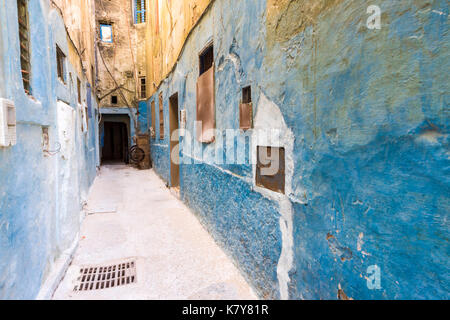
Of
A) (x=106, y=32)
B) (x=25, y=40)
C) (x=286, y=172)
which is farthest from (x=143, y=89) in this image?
(x=286, y=172)

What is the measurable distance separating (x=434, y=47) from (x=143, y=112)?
507 inches

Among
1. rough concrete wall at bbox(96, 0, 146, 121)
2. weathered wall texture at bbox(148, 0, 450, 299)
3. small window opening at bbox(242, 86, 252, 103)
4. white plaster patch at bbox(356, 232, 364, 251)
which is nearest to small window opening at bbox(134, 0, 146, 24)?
rough concrete wall at bbox(96, 0, 146, 121)

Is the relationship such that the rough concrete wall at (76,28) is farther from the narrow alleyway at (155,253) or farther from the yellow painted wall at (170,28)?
the narrow alleyway at (155,253)

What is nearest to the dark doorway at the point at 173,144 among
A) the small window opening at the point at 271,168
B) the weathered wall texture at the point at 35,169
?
the weathered wall texture at the point at 35,169

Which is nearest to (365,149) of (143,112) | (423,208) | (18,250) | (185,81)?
(423,208)

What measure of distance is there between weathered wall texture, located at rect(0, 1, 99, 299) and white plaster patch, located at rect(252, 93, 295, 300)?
1.74 m

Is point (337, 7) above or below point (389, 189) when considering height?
above

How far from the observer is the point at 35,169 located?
7.64 feet

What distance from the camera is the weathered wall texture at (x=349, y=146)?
100 cm

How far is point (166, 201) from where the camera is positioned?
6125 millimetres

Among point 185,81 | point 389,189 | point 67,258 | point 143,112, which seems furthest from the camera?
point 143,112

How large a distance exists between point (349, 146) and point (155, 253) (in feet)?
9.34

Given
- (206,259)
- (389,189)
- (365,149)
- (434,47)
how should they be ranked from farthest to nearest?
(206,259) → (365,149) → (389,189) → (434,47)

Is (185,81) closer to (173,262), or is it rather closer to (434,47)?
(173,262)
